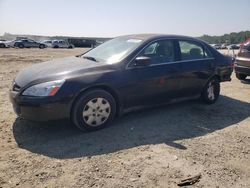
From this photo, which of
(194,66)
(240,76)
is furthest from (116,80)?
(240,76)

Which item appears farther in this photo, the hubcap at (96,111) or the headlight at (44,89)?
the hubcap at (96,111)

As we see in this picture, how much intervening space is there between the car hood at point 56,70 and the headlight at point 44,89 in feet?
0.46

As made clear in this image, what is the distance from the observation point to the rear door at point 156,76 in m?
5.13

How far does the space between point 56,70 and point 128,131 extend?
1547mm

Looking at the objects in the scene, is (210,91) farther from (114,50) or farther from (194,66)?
(114,50)

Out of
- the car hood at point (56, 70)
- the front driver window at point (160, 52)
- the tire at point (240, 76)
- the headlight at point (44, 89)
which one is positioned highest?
the front driver window at point (160, 52)

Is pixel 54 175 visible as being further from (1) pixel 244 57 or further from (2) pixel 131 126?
(1) pixel 244 57

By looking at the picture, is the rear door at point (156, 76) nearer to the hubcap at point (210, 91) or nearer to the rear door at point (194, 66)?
the rear door at point (194, 66)

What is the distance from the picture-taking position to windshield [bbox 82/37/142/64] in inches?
205

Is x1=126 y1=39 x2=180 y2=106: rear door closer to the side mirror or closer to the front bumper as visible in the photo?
the side mirror

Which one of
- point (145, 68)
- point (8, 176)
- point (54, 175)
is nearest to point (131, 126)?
point (145, 68)

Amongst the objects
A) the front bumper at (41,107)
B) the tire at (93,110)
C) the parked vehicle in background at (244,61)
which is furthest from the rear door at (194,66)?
the parked vehicle in background at (244,61)

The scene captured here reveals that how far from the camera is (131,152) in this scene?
4090 millimetres

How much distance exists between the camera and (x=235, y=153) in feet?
14.0
